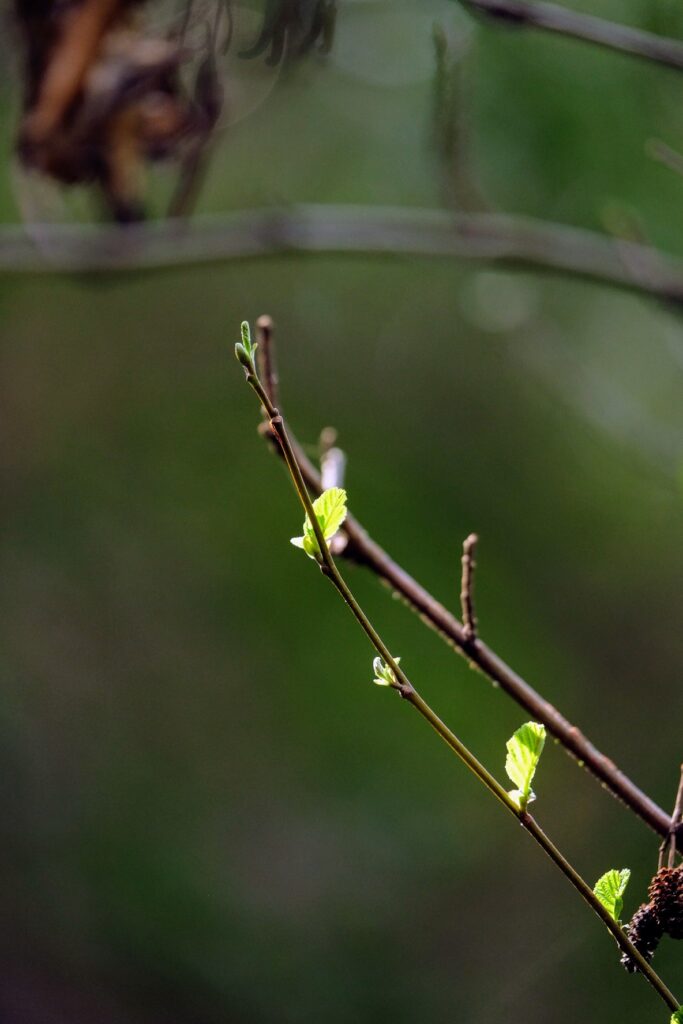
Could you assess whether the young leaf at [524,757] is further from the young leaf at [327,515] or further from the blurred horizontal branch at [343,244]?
the blurred horizontal branch at [343,244]

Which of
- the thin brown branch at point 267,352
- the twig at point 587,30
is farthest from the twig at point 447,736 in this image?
the twig at point 587,30

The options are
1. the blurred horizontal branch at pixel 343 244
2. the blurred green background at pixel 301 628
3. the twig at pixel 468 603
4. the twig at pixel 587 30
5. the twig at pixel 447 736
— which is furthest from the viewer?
the blurred green background at pixel 301 628

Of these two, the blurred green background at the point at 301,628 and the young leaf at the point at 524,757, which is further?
the blurred green background at the point at 301,628

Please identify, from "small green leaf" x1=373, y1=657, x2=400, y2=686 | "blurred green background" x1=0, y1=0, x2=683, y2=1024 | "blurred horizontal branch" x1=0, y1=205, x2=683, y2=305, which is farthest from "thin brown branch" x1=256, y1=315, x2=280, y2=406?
"blurred green background" x1=0, y1=0, x2=683, y2=1024

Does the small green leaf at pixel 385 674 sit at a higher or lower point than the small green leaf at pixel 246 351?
lower

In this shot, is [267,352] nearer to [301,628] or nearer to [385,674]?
[385,674]
